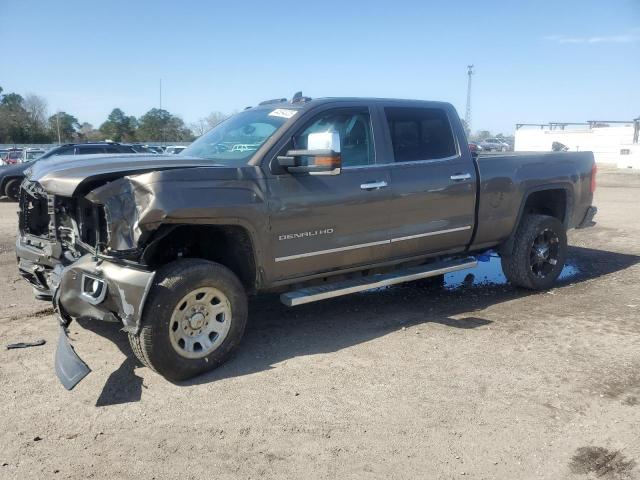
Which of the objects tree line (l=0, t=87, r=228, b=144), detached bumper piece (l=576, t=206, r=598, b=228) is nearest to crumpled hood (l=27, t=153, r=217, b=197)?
detached bumper piece (l=576, t=206, r=598, b=228)

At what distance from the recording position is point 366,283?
4.99 metres

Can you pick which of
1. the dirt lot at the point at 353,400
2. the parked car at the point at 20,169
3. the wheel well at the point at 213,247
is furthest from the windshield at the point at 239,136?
the parked car at the point at 20,169

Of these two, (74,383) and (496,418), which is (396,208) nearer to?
(496,418)

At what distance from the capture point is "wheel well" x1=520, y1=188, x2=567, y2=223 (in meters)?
6.77

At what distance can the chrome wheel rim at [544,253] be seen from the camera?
6594 mm

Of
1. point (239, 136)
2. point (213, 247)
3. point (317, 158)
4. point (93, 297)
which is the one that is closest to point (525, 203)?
point (317, 158)

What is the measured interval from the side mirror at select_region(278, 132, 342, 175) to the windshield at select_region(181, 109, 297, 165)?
1.14ft

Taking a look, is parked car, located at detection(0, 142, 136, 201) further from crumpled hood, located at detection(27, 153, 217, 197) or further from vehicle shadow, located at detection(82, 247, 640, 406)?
crumpled hood, located at detection(27, 153, 217, 197)

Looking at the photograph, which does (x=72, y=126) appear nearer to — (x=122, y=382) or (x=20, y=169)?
(x=20, y=169)

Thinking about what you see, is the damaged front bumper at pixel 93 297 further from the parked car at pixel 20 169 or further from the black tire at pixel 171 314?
the parked car at pixel 20 169

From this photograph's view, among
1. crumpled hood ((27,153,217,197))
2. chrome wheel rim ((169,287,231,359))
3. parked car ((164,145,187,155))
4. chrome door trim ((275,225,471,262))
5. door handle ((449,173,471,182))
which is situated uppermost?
parked car ((164,145,187,155))

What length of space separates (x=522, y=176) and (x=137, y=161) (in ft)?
13.4

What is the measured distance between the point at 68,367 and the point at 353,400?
6.27 ft

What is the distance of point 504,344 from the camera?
4809mm
